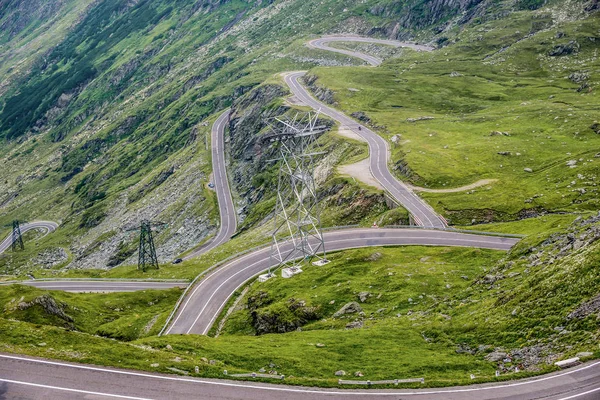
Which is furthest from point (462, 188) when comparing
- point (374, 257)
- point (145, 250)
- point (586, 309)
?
point (145, 250)

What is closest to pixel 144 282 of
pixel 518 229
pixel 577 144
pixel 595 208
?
pixel 518 229

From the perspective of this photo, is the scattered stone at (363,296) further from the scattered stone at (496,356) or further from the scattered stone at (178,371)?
the scattered stone at (178,371)

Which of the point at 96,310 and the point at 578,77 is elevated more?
the point at 96,310

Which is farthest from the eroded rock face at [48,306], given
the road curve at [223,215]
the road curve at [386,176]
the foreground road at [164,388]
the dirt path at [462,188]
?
the dirt path at [462,188]

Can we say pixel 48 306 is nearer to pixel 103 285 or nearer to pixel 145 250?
pixel 103 285

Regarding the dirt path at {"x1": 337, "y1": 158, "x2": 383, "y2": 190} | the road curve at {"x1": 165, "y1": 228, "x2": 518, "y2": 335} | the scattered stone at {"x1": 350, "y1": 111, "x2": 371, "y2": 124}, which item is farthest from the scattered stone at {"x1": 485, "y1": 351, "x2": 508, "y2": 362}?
the scattered stone at {"x1": 350, "y1": 111, "x2": 371, "y2": 124}

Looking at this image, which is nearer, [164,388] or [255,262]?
[164,388]

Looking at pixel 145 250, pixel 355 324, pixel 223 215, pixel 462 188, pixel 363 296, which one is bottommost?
pixel 223 215

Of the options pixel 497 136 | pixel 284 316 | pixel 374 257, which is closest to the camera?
pixel 284 316
